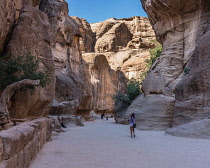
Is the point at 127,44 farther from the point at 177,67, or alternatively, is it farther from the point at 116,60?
the point at 177,67

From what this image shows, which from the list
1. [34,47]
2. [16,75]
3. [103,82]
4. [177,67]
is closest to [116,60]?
[103,82]

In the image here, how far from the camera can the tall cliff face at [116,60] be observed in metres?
42.0

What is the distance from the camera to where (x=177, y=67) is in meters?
17.7

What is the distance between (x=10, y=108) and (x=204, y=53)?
11.6 m

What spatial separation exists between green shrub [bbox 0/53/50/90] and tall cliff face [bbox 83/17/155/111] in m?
26.1

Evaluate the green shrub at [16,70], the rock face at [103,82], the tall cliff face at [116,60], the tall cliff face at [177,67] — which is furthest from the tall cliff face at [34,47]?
the rock face at [103,82]

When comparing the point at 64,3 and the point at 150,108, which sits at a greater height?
the point at 64,3

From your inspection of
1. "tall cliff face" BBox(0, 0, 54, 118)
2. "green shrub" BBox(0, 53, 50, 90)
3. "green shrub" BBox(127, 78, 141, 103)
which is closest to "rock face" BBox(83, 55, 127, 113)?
"green shrub" BBox(127, 78, 141, 103)

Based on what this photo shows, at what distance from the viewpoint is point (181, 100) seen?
12.8m

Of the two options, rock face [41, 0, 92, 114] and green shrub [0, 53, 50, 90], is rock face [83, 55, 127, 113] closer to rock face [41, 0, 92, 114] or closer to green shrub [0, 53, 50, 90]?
rock face [41, 0, 92, 114]

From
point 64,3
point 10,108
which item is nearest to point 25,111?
point 10,108

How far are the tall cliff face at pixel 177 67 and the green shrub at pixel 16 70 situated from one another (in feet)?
27.0

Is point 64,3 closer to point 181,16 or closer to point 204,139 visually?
point 181,16

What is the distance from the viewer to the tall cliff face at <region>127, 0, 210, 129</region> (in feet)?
39.6
